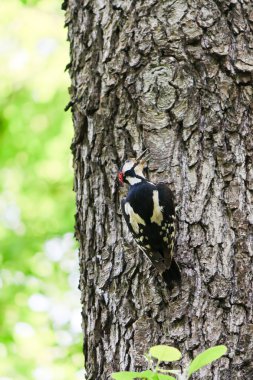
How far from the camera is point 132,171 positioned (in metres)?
2.86

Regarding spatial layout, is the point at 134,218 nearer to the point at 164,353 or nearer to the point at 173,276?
the point at 173,276

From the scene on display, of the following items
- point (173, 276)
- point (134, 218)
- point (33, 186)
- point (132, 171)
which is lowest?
point (173, 276)

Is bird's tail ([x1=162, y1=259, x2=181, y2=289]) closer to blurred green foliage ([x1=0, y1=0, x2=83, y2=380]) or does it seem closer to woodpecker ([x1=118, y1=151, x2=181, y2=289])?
woodpecker ([x1=118, y1=151, x2=181, y2=289])

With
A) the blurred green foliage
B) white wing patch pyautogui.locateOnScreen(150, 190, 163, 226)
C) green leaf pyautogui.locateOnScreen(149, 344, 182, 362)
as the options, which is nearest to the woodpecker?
white wing patch pyautogui.locateOnScreen(150, 190, 163, 226)

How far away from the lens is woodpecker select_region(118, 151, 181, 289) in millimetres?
2666

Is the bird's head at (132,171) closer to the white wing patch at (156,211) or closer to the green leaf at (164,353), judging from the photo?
the white wing patch at (156,211)

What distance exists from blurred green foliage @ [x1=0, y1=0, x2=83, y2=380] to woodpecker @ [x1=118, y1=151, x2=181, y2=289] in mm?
3187

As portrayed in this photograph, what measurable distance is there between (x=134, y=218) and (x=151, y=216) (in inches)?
7.8

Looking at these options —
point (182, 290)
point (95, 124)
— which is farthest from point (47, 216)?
point (182, 290)

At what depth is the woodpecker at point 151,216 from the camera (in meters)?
2.67

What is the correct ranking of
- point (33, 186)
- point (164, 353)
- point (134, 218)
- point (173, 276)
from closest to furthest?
point (164, 353)
point (173, 276)
point (134, 218)
point (33, 186)

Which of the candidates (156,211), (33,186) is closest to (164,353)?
(156,211)

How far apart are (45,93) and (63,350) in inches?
97.5

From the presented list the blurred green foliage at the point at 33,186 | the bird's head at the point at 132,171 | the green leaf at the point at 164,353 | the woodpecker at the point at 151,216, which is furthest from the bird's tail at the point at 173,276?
the blurred green foliage at the point at 33,186
